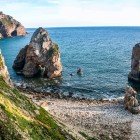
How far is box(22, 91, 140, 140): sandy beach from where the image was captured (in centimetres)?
5494

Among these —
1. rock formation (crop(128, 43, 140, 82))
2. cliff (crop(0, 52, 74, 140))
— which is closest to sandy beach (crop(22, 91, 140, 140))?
cliff (crop(0, 52, 74, 140))

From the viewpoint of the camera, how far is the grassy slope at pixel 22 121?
3688 centimetres

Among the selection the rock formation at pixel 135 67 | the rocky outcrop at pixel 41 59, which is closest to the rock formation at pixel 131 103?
the rock formation at pixel 135 67

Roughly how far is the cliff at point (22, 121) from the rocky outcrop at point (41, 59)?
144ft

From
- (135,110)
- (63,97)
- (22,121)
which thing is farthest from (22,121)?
(63,97)

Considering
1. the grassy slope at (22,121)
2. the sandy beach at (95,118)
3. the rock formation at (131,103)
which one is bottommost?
the sandy beach at (95,118)

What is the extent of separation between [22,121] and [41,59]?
58.8m

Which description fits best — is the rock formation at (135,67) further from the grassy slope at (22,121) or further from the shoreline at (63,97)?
the grassy slope at (22,121)

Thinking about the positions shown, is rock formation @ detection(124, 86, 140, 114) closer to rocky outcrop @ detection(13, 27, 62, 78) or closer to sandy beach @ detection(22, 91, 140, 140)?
sandy beach @ detection(22, 91, 140, 140)

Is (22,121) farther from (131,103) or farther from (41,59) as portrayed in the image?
(41,59)

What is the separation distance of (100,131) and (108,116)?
357 inches

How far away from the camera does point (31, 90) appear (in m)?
83.3

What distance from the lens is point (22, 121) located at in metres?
40.8

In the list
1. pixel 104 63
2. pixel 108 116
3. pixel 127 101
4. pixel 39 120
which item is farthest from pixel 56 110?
pixel 104 63
